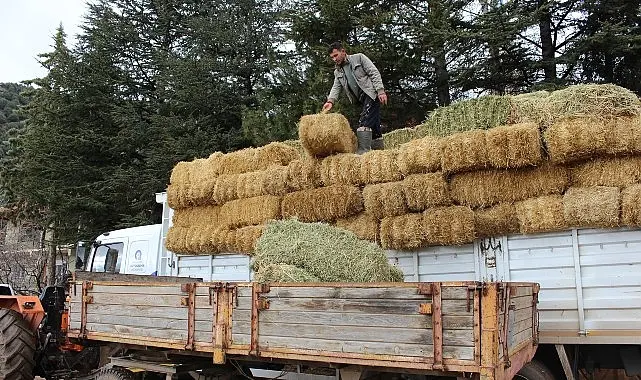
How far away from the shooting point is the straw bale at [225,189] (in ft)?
31.6

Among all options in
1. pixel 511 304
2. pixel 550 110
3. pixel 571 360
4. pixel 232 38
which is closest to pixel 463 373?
pixel 511 304

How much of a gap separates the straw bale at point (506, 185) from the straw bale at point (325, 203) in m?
1.46

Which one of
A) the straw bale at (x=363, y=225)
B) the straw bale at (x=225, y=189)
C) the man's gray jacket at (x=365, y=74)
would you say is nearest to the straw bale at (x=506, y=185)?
the straw bale at (x=363, y=225)

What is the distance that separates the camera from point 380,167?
7887 mm

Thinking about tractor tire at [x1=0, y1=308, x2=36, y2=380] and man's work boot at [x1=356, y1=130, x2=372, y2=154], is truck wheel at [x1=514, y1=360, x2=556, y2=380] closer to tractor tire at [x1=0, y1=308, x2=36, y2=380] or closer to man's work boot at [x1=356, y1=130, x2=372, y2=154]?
man's work boot at [x1=356, y1=130, x2=372, y2=154]

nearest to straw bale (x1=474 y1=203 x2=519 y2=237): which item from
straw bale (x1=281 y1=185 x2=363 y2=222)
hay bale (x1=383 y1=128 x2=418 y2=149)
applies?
straw bale (x1=281 y1=185 x2=363 y2=222)

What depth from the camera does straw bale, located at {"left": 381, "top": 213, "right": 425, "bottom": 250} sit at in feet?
23.7

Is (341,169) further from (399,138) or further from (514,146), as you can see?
(399,138)

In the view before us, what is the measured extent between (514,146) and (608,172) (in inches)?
42.3

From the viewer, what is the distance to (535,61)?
15148 mm

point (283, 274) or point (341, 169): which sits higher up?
point (341, 169)

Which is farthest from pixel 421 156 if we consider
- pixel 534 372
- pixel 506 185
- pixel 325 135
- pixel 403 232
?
pixel 534 372

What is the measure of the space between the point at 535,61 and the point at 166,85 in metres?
16.4

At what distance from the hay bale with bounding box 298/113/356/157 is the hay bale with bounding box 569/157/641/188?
327 cm
